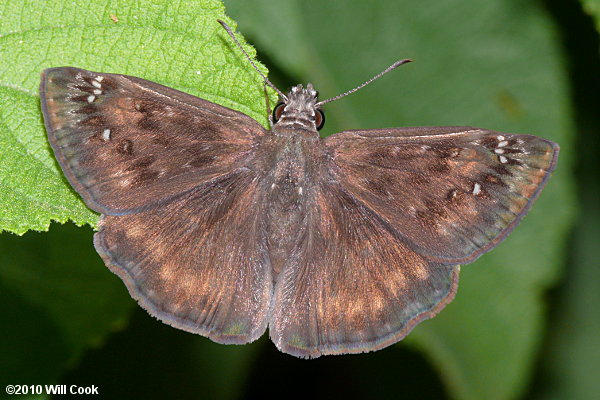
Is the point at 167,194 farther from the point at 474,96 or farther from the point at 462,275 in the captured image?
the point at 474,96

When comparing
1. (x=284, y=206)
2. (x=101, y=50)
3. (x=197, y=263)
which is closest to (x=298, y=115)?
(x=284, y=206)

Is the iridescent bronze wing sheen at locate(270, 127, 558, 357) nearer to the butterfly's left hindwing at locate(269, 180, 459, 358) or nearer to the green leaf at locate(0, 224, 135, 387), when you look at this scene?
the butterfly's left hindwing at locate(269, 180, 459, 358)

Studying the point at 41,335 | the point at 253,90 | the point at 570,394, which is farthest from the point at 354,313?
the point at 570,394

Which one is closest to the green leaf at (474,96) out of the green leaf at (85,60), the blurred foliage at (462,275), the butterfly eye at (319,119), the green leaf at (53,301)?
the blurred foliage at (462,275)

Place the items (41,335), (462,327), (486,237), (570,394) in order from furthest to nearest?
(570,394), (462,327), (41,335), (486,237)

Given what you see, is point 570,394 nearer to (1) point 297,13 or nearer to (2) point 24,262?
(1) point 297,13

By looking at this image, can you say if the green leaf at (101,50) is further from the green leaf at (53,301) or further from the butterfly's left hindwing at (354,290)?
the green leaf at (53,301)
